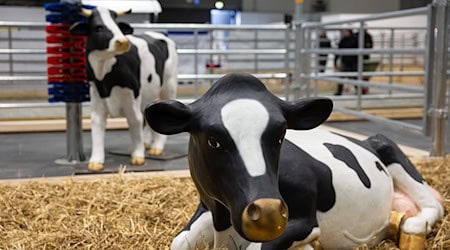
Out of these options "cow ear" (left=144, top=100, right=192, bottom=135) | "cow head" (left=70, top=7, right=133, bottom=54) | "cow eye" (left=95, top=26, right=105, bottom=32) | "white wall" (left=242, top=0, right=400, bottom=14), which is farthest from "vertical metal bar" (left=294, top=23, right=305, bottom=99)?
"white wall" (left=242, top=0, right=400, bottom=14)

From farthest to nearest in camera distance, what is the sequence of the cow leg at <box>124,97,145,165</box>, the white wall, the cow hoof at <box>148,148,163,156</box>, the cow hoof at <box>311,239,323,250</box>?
the white wall
the cow hoof at <box>148,148,163,156</box>
the cow leg at <box>124,97,145,165</box>
the cow hoof at <box>311,239,323,250</box>

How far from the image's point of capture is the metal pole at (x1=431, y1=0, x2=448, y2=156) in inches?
114

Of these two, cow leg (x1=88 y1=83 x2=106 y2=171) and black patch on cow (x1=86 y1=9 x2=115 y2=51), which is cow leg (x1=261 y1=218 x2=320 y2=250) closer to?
black patch on cow (x1=86 y1=9 x2=115 y2=51)

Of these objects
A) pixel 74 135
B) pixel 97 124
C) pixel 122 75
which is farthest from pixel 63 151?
pixel 122 75

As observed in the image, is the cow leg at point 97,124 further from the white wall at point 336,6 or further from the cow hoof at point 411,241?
the white wall at point 336,6

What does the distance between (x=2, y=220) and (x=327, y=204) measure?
3.92 ft

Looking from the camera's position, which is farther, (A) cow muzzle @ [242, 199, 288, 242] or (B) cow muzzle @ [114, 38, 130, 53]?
(B) cow muzzle @ [114, 38, 130, 53]

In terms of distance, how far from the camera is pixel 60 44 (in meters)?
3.45

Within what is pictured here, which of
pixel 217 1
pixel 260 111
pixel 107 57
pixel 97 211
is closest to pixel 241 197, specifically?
pixel 260 111

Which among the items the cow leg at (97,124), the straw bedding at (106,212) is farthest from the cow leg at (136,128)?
the straw bedding at (106,212)

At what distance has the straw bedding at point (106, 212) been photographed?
5.57ft

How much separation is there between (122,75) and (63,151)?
0.92 m

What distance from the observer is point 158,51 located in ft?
11.3

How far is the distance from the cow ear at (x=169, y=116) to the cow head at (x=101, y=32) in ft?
5.86
